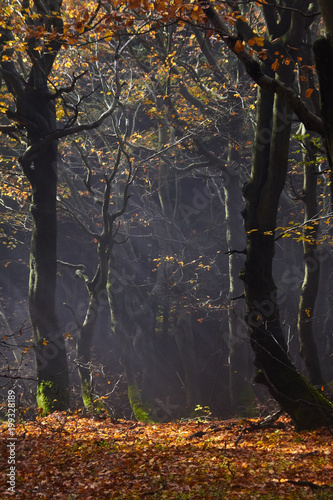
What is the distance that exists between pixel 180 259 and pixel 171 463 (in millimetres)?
14515

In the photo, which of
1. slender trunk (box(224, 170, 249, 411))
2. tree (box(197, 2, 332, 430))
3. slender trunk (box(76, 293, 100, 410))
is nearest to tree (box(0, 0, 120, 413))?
slender trunk (box(76, 293, 100, 410))

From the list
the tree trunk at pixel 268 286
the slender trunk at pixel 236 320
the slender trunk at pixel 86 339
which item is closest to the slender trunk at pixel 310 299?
the tree trunk at pixel 268 286

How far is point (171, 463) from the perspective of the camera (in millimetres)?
6297

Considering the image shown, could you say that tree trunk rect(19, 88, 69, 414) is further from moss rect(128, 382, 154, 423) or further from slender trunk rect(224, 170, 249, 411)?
slender trunk rect(224, 170, 249, 411)

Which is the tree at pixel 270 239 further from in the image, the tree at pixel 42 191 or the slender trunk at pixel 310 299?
the tree at pixel 42 191

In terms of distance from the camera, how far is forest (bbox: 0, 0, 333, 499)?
6180 mm

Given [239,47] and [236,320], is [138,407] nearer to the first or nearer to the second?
[236,320]

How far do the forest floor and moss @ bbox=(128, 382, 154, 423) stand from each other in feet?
24.7

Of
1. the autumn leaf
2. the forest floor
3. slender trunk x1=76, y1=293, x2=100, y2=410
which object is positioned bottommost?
the forest floor

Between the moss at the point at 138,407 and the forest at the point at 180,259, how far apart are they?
94 millimetres

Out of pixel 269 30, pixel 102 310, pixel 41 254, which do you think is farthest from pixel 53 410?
pixel 102 310

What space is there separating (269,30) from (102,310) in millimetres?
19701

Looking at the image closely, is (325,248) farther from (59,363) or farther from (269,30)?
(59,363)

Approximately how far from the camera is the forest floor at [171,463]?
205 inches
